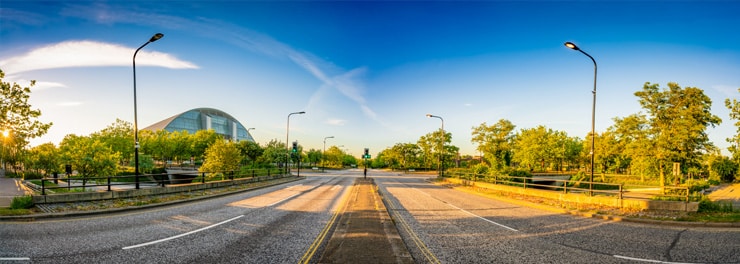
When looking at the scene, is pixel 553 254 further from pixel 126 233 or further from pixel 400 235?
pixel 126 233

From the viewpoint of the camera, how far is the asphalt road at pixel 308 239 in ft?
21.8

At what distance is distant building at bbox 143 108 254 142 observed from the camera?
A: 390ft

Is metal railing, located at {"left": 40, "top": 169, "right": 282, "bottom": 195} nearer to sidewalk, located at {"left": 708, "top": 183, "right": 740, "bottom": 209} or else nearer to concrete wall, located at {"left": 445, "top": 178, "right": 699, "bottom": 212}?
concrete wall, located at {"left": 445, "top": 178, "right": 699, "bottom": 212}

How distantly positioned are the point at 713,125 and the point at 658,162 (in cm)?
701

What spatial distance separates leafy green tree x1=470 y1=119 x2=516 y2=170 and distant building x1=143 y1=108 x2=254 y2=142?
4529 inches

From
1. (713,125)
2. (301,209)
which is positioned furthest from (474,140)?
(301,209)

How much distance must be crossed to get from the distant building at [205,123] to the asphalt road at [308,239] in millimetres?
122271

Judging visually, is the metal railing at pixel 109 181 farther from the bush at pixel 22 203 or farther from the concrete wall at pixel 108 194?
the bush at pixel 22 203

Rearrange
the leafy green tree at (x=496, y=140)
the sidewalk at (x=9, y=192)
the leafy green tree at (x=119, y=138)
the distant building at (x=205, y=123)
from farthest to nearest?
the distant building at (x=205, y=123), the leafy green tree at (x=119, y=138), the leafy green tree at (x=496, y=140), the sidewalk at (x=9, y=192)

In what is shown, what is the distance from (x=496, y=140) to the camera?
160 ft

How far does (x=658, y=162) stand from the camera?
32469 mm

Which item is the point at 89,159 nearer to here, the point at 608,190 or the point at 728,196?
the point at 608,190

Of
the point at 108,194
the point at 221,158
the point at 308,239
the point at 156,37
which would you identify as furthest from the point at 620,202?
the point at 221,158

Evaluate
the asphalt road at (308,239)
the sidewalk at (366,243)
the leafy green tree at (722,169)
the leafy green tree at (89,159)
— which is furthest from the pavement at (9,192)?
the leafy green tree at (722,169)
